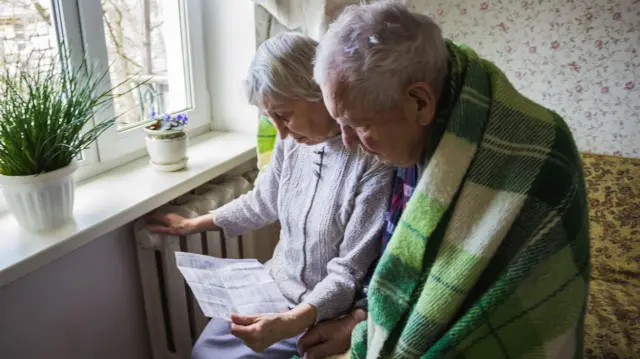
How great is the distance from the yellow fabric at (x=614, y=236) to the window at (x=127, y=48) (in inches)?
56.6

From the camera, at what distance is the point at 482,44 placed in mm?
2189

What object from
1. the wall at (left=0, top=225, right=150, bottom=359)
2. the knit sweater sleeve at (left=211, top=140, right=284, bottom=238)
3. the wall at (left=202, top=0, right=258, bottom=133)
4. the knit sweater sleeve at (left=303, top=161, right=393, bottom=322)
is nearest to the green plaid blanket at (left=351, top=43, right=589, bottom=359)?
the knit sweater sleeve at (left=303, top=161, right=393, bottom=322)

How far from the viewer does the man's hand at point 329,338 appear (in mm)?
1080

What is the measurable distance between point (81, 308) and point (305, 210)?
60cm

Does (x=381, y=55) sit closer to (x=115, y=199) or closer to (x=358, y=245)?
(x=358, y=245)

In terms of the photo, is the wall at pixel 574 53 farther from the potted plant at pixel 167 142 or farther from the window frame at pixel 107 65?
the potted plant at pixel 167 142

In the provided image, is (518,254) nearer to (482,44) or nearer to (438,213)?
(438,213)

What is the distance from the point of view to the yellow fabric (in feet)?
5.52

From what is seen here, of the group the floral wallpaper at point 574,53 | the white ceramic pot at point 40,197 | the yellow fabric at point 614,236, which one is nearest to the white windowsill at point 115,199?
the white ceramic pot at point 40,197

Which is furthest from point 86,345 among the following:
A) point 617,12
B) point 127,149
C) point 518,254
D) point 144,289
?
point 617,12

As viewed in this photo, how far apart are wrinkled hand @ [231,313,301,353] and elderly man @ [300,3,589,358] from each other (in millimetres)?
321

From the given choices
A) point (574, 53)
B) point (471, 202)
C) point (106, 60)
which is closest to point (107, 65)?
point (106, 60)

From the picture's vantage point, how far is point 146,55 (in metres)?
1.52

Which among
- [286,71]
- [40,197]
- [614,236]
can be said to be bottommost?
[614,236]
